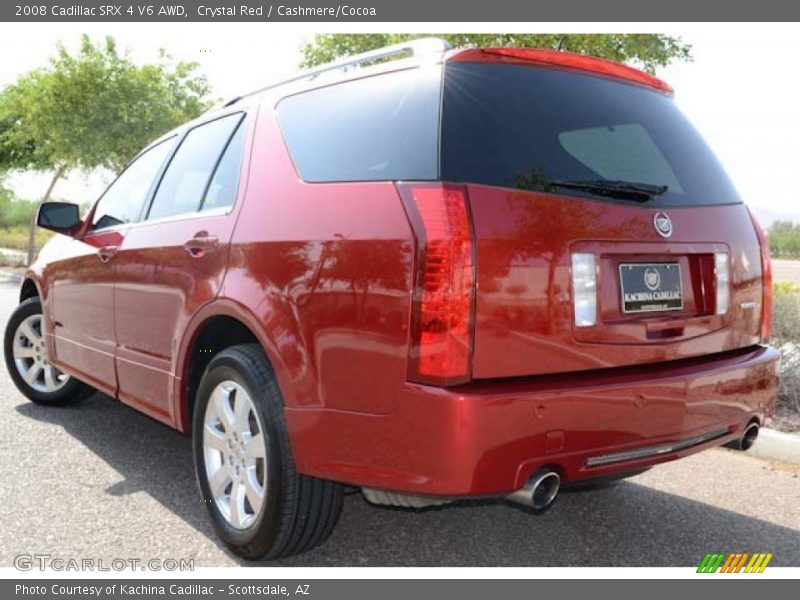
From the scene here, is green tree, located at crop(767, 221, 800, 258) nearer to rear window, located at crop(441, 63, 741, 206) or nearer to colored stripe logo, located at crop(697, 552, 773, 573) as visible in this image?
colored stripe logo, located at crop(697, 552, 773, 573)

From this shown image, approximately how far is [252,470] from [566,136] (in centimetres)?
176

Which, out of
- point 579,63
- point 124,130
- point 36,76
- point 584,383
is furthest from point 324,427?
point 36,76

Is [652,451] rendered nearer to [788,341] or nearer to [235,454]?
[235,454]

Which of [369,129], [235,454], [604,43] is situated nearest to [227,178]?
[369,129]

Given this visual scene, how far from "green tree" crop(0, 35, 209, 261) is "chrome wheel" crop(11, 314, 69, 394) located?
17.4 meters

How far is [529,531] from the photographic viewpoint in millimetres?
3621

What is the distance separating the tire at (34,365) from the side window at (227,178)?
279 centimetres

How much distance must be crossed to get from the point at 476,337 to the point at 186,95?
76.1ft

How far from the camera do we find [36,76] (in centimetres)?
2438

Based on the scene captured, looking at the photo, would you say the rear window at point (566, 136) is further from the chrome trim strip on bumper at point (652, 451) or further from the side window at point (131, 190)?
the side window at point (131, 190)

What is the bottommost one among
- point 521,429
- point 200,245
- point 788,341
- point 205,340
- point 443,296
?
point 788,341

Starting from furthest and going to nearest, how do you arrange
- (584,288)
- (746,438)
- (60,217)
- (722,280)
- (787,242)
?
(787,242), (60,217), (746,438), (722,280), (584,288)

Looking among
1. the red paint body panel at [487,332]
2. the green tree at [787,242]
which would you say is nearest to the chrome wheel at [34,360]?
the red paint body panel at [487,332]

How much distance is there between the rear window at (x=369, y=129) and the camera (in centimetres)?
264
